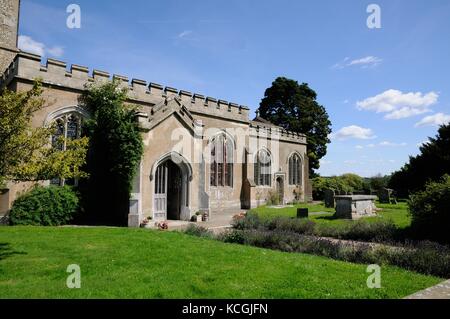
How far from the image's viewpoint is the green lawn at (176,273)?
17.2 ft

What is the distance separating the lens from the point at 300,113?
40.2 metres

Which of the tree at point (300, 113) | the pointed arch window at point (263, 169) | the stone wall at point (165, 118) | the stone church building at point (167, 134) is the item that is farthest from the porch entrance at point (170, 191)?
the tree at point (300, 113)

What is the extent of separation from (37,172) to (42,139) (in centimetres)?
84

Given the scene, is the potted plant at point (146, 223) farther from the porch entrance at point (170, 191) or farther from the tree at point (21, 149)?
the tree at point (21, 149)

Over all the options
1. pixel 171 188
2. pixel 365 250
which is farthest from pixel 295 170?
pixel 365 250

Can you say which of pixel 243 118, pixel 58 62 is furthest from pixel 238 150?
pixel 58 62

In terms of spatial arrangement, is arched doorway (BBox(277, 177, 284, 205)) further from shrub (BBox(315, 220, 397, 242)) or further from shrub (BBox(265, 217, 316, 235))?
shrub (BBox(315, 220, 397, 242))

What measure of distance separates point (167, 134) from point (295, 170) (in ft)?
59.5

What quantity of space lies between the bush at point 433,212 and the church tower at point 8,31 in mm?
20533

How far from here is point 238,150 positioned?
942 inches

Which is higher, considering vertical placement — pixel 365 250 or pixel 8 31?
pixel 8 31

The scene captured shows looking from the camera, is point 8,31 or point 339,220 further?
point 8,31

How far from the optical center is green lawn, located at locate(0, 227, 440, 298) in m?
5.23

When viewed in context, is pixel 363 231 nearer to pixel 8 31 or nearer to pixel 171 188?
pixel 171 188
